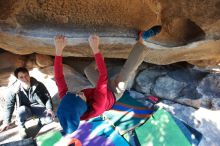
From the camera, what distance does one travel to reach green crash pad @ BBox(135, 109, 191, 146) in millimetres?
5305

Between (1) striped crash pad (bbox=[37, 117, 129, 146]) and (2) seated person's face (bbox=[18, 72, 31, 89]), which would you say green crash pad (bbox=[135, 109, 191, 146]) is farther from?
(2) seated person's face (bbox=[18, 72, 31, 89])

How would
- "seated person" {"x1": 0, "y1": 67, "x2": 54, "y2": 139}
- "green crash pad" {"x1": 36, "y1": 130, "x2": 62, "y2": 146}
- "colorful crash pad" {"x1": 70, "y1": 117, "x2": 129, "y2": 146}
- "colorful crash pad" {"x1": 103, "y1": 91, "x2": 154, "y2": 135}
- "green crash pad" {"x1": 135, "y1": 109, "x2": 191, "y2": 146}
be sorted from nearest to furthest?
"seated person" {"x1": 0, "y1": 67, "x2": 54, "y2": 139} → "green crash pad" {"x1": 36, "y1": 130, "x2": 62, "y2": 146} → "colorful crash pad" {"x1": 70, "y1": 117, "x2": 129, "y2": 146} → "green crash pad" {"x1": 135, "y1": 109, "x2": 191, "y2": 146} → "colorful crash pad" {"x1": 103, "y1": 91, "x2": 154, "y2": 135}

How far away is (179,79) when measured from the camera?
6.72 meters

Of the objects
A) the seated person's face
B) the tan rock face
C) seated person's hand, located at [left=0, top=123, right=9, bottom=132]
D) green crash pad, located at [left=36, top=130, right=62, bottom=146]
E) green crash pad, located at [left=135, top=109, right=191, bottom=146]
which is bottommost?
green crash pad, located at [left=135, top=109, right=191, bottom=146]

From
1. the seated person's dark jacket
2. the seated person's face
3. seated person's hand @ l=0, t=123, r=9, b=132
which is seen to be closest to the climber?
the seated person's face

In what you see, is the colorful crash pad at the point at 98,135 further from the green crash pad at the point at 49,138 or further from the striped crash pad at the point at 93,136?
the green crash pad at the point at 49,138

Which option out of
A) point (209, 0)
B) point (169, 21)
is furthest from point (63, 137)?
point (209, 0)

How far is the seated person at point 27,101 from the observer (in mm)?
4531

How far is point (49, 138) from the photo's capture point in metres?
4.80

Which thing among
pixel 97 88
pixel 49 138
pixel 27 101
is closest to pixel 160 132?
pixel 49 138

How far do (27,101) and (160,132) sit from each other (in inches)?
88.5

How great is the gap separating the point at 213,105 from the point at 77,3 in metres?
3.45

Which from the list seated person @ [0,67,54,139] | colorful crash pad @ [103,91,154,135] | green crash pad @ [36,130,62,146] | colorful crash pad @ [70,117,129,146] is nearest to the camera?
seated person @ [0,67,54,139]

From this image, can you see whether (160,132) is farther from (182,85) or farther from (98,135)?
(182,85)
